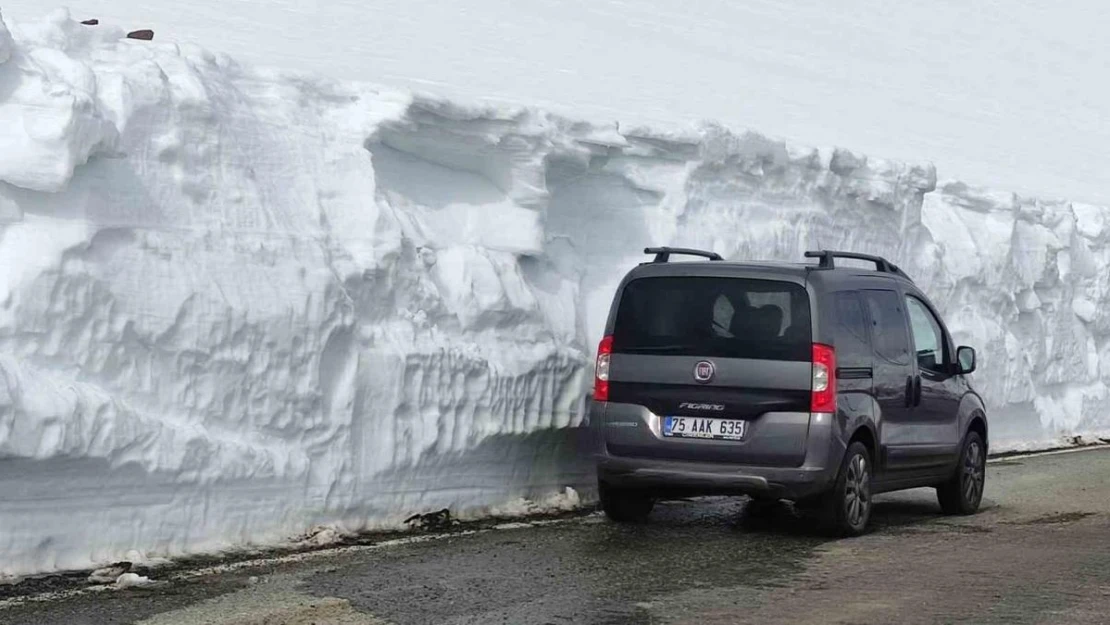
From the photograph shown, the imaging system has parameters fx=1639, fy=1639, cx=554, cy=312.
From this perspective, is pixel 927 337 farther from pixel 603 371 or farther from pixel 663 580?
pixel 663 580

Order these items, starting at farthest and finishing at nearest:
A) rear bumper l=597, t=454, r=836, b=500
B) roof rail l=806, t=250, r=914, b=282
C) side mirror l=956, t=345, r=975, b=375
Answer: side mirror l=956, t=345, r=975, b=375 < roof rail l=806, t=250, r=914, b=282 < rear bumper l=597, t=454, r=836, b=500

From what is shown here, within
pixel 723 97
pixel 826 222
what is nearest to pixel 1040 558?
pixel 826 222

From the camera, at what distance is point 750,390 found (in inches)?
366

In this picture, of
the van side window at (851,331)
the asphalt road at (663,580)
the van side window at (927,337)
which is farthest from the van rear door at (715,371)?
the van side window at (927,337)

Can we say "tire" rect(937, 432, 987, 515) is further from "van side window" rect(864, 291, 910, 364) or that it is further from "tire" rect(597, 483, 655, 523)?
"tire" rect(597, 483, 655, 523)

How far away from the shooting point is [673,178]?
1353 cm

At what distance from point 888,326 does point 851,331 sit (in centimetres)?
69

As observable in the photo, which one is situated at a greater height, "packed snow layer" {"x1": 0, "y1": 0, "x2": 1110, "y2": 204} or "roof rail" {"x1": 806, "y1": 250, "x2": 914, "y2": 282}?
"packed snow layer" {"x1": 0, "y1": 0, "x2": 1110, "y2": 204}

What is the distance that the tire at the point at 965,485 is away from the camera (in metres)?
11.0

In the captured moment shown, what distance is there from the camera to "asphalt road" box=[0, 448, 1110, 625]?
6.90 meters

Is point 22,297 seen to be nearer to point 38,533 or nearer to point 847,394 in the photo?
point 38,533

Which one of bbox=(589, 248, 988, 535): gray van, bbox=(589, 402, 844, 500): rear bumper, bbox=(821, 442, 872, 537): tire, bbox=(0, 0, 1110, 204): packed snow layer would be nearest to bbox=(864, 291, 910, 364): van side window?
bbox=(589, 248, 988, 535): gray van

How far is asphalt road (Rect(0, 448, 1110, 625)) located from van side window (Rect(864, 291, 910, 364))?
109 centimetres

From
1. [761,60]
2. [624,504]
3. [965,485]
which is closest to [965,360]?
[965,485]
